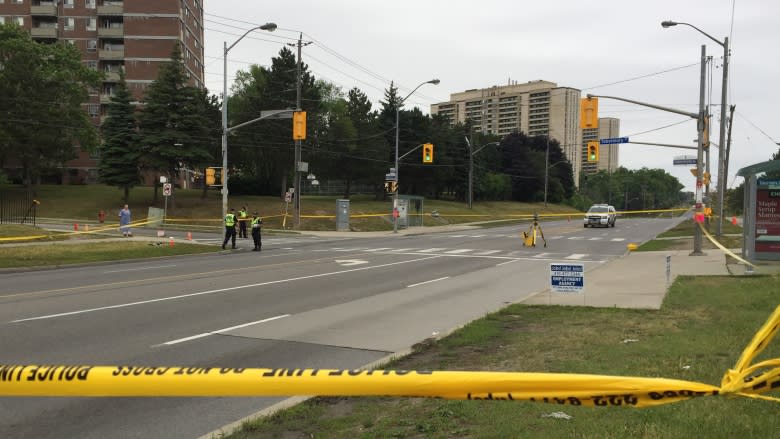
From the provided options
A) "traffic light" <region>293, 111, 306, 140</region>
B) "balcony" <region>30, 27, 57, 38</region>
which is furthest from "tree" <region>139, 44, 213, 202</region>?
"balcony" <region>30, 27, 57, 38</region>

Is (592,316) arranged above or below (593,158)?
below

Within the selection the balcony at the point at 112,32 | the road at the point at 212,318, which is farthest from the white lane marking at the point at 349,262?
the balcony at the point at 112,32

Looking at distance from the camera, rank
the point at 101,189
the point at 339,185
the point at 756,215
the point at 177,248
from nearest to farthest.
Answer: the point at 756,215 < the point at 177,248 < the point at 101,189 < the point at 339,185

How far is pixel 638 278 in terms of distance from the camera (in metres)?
15.6

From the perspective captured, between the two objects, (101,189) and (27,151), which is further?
(101,189)

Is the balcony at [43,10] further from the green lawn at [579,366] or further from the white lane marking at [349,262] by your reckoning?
the green lawn at [579,366]

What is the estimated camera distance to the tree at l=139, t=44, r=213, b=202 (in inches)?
1986

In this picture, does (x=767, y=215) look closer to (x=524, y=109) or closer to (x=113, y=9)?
(x=113, y=9)

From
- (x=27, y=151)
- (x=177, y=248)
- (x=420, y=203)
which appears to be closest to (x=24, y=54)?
(x=27, y=151)

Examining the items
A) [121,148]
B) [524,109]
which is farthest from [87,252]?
[524,109]

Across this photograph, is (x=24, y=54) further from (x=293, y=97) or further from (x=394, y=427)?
(x=394, y=427)

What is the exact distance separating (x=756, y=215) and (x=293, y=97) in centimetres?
4635

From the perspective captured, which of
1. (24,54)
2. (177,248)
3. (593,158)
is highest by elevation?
(24,54)

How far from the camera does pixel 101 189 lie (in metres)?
66.1
